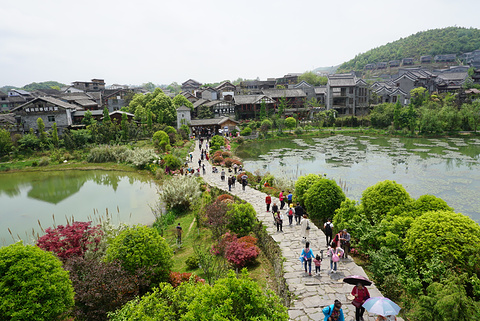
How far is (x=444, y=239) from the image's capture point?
7.79m

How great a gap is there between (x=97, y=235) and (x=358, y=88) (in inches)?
2266

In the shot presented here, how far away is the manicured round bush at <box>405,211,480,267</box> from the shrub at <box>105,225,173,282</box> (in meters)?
7.27

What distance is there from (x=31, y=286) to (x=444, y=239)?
34.0ft

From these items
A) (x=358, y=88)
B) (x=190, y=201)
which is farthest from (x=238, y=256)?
→ (x=358, y=88)

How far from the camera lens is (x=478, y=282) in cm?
659

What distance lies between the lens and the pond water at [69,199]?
16.9 m

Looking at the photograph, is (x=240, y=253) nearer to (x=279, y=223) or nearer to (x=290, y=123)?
(x=279, y=223)

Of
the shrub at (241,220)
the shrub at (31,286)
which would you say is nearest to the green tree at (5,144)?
the shrub at (31,286)

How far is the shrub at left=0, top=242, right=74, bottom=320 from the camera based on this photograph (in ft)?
20.3

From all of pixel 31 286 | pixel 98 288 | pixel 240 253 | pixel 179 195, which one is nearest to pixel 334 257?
pixel 240 253

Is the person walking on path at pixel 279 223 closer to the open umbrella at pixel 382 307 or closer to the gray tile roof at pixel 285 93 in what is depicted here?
the open umbrella at pixel 382 307

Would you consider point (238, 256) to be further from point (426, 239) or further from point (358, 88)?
point (358, 88)

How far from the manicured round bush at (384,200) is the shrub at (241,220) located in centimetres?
458

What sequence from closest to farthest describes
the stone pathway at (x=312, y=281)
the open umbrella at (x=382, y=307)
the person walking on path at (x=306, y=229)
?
1. the open umbrella at (x=382, y=307)
2. the stone pathway at (x=312, y=281)
3. the person walking on path at (x=306, y=229)
